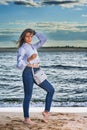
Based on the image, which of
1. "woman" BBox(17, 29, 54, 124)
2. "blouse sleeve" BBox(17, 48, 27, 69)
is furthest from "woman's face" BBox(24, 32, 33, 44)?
"blouse sleeve" BBox(17, 48, 27, 69)

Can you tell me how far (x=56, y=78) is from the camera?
5641 millimetres

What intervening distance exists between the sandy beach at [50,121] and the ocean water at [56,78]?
61cm

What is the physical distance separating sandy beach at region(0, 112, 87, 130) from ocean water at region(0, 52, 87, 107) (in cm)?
61

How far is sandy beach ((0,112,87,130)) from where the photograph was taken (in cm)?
438

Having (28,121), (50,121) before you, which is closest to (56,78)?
(50,121)

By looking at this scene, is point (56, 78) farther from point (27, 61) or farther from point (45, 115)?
point (27, 61)

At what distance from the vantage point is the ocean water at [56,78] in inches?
221

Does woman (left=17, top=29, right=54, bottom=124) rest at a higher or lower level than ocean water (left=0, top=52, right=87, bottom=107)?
higher

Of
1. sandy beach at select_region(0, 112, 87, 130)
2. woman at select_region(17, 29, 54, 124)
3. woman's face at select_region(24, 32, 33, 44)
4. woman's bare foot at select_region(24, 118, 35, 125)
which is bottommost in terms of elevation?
sandy beach at select_region(0, 112, 87, 130)

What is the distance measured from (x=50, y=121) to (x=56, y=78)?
3.70 ft

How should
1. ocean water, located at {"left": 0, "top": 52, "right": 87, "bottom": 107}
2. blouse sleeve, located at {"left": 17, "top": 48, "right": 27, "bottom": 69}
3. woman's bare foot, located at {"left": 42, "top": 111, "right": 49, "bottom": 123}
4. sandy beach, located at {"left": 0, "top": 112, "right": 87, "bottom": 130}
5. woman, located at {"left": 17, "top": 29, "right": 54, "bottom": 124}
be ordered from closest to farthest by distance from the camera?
1. blouse sleeve, located at {"left": 17, "top": 48, "right": 27, "bottom": 69}
2. woman, located at {"left": 17, "top": 29, "right": 54, "bottom": 124}
3. sandy beach, located at {"left": 0, "top": 112, "right": 87, "bottom": 130}
4. woman's bare foot, located at {"left": 42, "top": 111, "right": 49, "bottom": 123}
5. ocean water, located at {"left": 0, "top": 52, "right": 87, "bottom": 107}

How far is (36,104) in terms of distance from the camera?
18.6 feet

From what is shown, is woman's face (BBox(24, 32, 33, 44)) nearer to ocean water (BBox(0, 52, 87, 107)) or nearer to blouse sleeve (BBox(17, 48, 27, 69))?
blouse sleeve (BBox(17, 48, 27, 69))

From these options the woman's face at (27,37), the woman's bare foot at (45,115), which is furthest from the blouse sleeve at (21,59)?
the woman's bare foot at (45,115)
